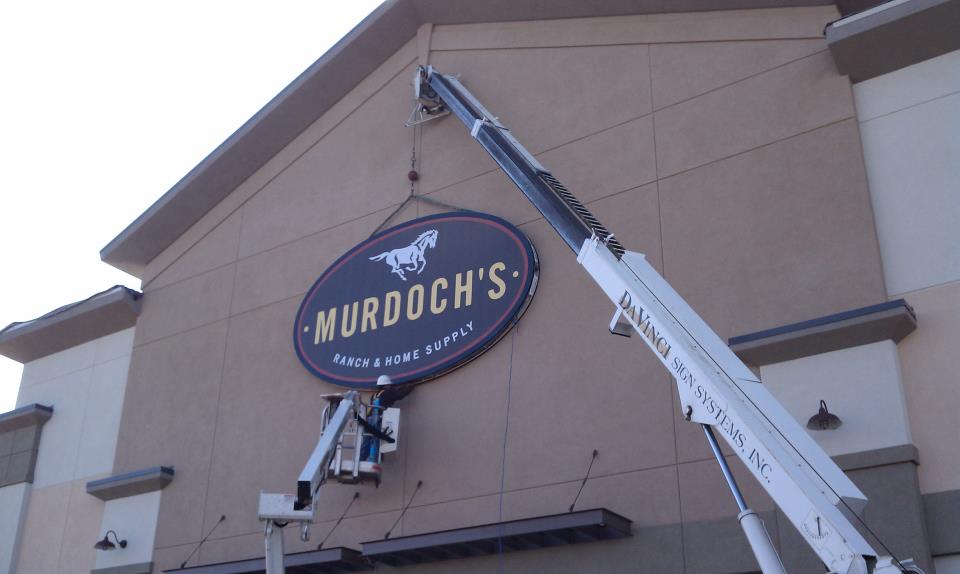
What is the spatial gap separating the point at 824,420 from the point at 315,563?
7.63 meters

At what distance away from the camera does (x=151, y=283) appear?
2178cm

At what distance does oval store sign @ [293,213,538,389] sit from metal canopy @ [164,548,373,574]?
2.72 metres

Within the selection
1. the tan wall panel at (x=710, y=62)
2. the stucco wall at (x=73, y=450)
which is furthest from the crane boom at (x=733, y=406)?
the stucco wall at (x=73, y=450)

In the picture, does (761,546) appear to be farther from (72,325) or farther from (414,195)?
(72,325)

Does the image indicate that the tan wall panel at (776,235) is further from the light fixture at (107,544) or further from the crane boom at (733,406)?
the light fixture at (107,544)

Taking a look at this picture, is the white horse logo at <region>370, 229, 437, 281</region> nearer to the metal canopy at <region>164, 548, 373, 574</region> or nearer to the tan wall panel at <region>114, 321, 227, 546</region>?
the tan wall panel at <region>114, 321, 227, 546</region>

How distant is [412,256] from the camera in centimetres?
1756

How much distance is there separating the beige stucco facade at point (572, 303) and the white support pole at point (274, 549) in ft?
9.98

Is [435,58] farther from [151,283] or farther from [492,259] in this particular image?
[151,283]

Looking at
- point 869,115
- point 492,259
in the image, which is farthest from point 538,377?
point 869,115

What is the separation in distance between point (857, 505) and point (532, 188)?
21.4 feet

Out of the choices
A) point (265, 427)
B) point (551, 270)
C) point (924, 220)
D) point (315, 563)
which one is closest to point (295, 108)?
point (265, 427)

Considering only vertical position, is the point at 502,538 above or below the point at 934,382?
below

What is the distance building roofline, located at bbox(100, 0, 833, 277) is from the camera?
1927cm
